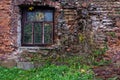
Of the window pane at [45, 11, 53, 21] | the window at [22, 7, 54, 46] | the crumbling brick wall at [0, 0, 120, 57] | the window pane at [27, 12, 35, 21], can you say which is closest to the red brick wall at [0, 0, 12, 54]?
the crumbling brick wall at [0, 0, 120, 57]

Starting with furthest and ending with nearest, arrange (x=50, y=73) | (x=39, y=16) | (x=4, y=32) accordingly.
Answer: (x=39, y=16) → (x=4, y=32) → (x=50, y=73)

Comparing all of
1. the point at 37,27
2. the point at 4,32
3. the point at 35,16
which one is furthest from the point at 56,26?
the point at 4,32

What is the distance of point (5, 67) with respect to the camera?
26.0 ft

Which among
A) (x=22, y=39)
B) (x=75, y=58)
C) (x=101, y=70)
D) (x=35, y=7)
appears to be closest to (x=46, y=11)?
(x=35, y=7)

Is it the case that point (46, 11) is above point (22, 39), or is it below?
above

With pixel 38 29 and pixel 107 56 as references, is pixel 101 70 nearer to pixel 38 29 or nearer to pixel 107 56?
pixel 107 56

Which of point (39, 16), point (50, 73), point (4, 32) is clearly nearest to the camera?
point (50, 73)

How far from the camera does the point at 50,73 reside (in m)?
6.89

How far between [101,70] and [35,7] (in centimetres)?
271

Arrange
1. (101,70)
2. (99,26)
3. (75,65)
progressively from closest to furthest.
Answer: (101,70) → (75,65) → (99,26)

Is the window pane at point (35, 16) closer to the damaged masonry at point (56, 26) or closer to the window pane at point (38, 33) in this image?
the damaged masonry at point (56, 26)

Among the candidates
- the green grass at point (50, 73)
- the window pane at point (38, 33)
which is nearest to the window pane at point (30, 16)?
the window pane at point (38, 33)

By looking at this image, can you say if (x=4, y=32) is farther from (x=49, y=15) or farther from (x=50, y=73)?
(x=50, y=73)

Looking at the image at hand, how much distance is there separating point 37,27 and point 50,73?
6.51ft
